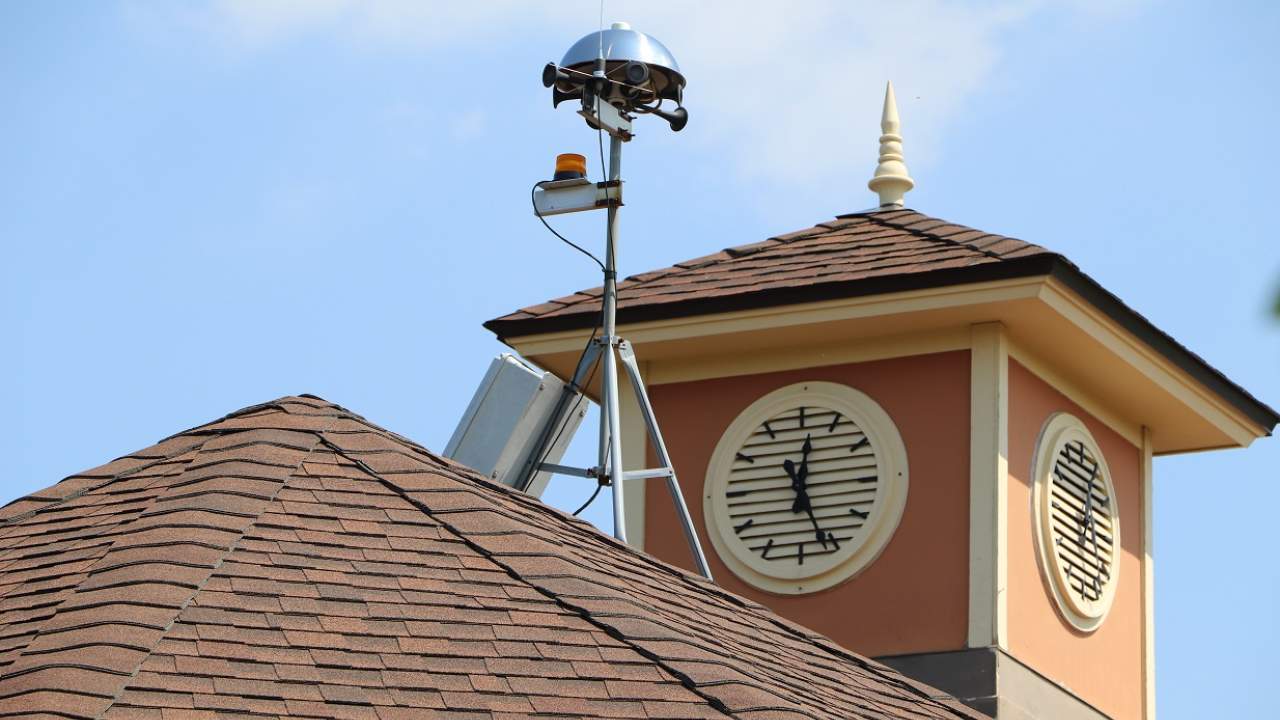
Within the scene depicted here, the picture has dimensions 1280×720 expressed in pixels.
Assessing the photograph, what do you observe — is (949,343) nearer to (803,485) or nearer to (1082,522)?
(803,485)

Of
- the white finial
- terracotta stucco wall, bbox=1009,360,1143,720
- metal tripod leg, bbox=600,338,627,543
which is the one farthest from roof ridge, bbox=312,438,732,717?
the white finial

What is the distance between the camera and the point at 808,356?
1313 centimetres

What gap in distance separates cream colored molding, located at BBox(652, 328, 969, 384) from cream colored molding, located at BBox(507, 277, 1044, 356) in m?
0.33

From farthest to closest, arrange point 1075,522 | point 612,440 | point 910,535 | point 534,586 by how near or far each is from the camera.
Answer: point 1075,522 → point 910,535 → point 612,440 → point 534,586

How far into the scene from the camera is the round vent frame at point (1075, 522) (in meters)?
12.7

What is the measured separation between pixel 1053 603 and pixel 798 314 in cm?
213

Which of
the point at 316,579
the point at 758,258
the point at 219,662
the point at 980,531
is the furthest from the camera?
the point at 758,258

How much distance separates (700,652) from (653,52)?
156 inches

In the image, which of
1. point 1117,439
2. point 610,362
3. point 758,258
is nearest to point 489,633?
point 610,362

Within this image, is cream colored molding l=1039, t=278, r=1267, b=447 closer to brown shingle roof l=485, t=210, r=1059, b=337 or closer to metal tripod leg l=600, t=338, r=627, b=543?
brown shingle roof l=485, t=210, r=1059, b=337

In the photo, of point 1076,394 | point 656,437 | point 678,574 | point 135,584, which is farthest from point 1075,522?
point 135,584

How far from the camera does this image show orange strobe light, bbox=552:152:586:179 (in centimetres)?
1102

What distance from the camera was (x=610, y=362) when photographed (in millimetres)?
11016

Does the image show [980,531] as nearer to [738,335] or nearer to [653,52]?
[738,335]
